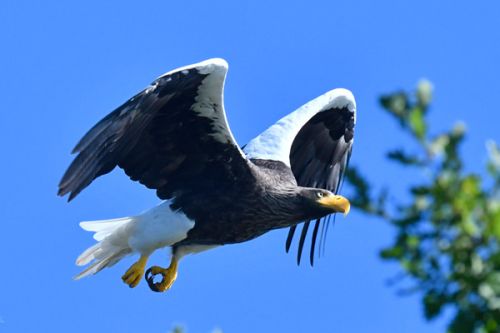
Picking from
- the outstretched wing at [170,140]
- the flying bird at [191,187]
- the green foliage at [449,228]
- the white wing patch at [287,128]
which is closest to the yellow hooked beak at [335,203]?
the flying bird at [191,187]

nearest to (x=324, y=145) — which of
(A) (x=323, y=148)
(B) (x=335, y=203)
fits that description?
(A) (x=323, y=148)

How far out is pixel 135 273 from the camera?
23.1ft

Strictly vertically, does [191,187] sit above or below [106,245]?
above

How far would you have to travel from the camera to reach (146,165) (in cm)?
694

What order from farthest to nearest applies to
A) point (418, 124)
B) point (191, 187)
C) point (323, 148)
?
point (323, 148), point (191, 187), point (418, 124)

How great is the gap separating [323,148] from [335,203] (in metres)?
2.03

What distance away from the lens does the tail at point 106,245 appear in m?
6.95

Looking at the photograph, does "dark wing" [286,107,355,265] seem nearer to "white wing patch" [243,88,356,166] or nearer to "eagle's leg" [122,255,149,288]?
"white wing patch" [243,88,356,166]

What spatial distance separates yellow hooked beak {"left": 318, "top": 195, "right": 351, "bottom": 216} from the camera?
681cm

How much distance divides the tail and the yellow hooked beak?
1.34m

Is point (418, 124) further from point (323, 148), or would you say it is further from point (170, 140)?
point (323, 148)

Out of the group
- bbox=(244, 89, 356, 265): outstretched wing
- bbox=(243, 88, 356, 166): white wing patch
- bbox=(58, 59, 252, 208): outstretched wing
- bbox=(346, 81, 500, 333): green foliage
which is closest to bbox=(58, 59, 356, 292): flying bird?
bbox=(58, 59, 252, 208): outstretched wing

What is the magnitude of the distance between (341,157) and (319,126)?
0.34 metres

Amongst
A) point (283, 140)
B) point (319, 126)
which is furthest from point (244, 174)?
point (319, 126)
